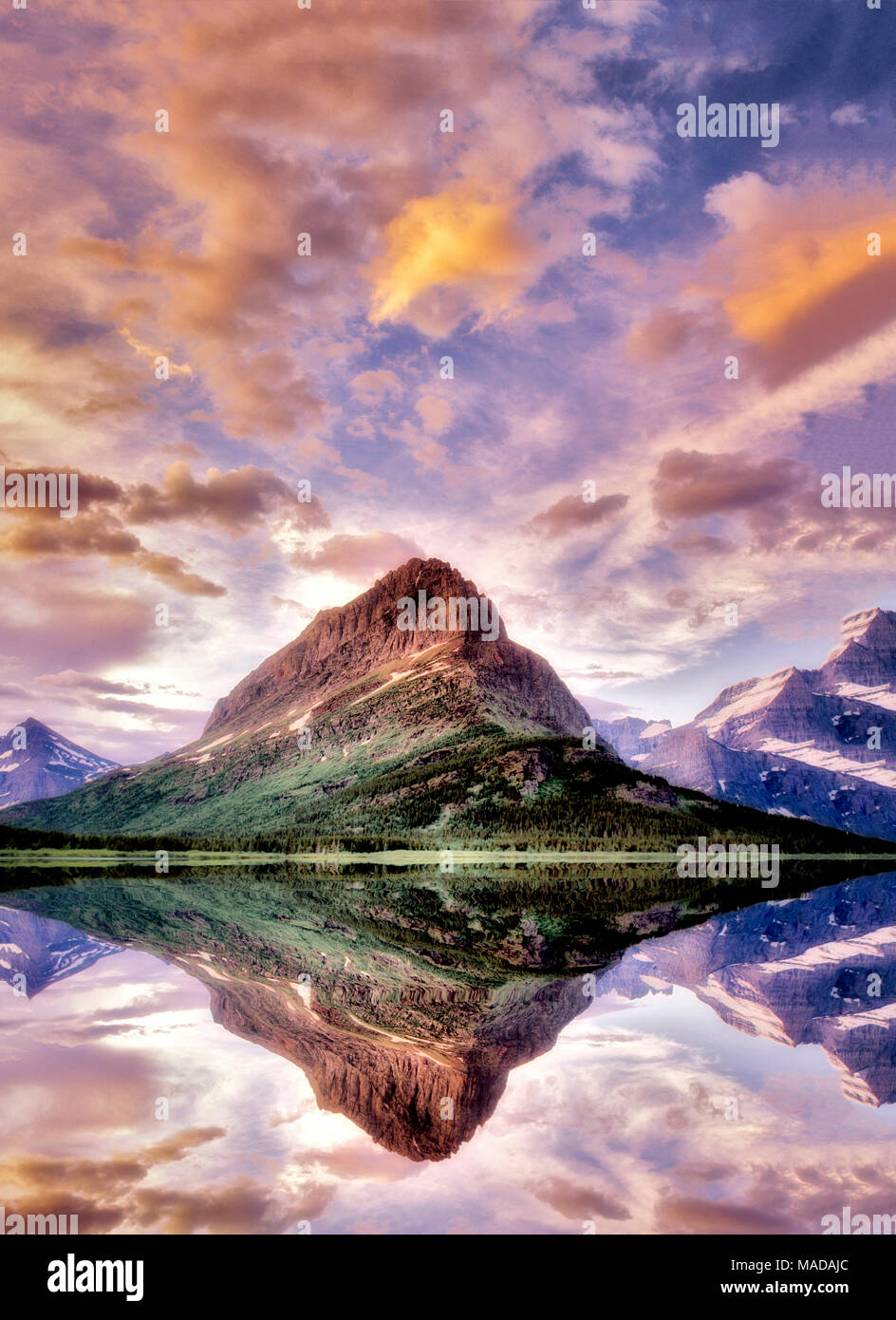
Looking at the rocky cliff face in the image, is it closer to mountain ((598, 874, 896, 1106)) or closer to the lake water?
the lake water

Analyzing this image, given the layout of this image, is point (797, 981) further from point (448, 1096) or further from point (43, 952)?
point (43, 952)

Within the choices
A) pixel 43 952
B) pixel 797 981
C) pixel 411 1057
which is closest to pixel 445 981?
pixel 411 1057

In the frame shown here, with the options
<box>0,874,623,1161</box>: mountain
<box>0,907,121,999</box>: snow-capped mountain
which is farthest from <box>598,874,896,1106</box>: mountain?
<box>0,907,121,999</box>: snow-capped mountain

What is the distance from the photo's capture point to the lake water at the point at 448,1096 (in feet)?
31.9

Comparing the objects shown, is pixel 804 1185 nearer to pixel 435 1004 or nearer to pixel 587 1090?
pixel 587 1090

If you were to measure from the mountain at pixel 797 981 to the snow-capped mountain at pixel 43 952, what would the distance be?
66.5 feet

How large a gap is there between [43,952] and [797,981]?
102ft

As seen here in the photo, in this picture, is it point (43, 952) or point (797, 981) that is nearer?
point (797, 981)

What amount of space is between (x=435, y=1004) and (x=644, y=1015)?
590cm

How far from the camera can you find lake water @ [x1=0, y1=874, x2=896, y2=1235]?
973 centimetres

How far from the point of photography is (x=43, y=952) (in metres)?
33.0

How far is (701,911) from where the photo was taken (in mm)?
55312

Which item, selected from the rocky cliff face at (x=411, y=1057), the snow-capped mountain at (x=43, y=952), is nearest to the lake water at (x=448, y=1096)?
the rocky cliff face at (x=411, y=1057)
